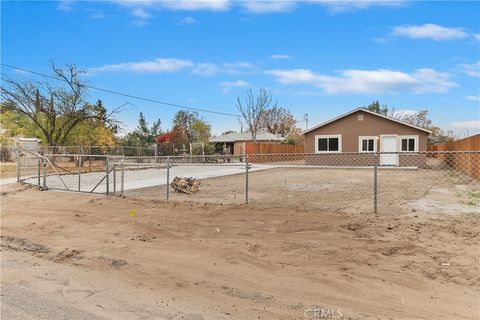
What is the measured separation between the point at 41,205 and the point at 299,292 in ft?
29.6

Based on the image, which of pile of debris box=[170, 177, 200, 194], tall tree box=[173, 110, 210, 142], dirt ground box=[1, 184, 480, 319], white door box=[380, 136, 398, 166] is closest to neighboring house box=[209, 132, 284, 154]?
tall tree box=[173, 110, 210, 142]

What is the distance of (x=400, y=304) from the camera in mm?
4449

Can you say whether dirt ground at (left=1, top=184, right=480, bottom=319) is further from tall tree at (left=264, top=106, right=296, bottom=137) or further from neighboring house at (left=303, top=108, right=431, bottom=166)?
tall tree at (left=264, top=106, right=296, bottom=137)

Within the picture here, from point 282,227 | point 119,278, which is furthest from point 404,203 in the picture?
point 119,278

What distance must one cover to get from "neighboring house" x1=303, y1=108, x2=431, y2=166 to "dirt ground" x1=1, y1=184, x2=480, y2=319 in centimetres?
2224

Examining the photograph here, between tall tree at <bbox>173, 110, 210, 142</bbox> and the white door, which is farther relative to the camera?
tall tree at <bbox>173, 110, 210, 142</bbox>

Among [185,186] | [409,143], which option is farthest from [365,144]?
[185,186]

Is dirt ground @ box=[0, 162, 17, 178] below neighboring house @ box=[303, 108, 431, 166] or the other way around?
below

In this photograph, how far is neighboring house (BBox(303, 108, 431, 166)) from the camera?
30344 mm

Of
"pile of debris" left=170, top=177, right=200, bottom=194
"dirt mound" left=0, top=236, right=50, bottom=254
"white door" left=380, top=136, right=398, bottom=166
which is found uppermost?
"white door" left=380, top=136, right=398, bottom=166

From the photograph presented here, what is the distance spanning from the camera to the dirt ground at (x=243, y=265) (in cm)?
444

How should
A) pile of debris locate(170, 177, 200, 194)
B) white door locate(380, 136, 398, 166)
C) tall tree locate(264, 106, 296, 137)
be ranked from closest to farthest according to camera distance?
1. pile of debris locate(170, 177, 200, 194)
2. white door locate(380, 136, 398, 166)
3. tall tree locate(264, 106, 296, 137)

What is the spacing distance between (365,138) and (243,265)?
90.6 feet

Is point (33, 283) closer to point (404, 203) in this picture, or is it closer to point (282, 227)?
point (282, 227)
